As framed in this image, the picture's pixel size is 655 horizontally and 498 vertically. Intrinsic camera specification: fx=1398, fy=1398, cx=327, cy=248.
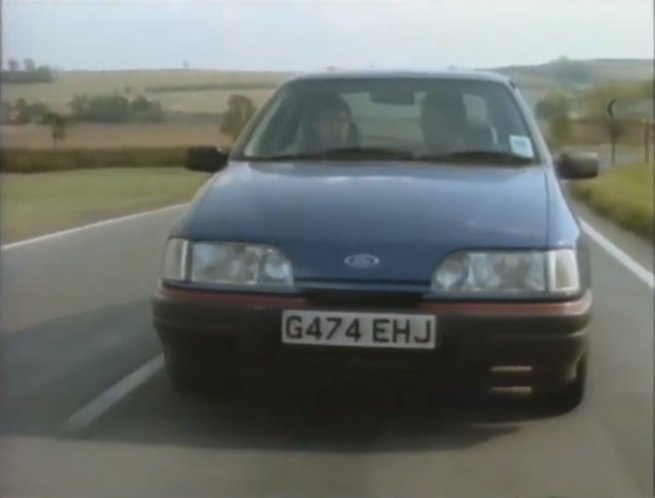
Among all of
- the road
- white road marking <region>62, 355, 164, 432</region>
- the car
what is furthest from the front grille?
white road marking <region>62, 355, 164, 432</region>

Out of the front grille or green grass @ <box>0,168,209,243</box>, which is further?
green grass @ <box>0,168,209,243</box>

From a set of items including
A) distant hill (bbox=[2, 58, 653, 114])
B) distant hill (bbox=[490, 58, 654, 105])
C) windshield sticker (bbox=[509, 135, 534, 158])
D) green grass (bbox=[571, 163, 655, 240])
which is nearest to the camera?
distant hill (bbox=[490, 58, 654, 105])

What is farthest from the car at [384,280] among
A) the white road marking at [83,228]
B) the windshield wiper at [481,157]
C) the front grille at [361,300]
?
the white road marking at [83,228]

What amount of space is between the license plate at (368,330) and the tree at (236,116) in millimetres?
795

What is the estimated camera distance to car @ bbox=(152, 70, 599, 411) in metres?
3.50

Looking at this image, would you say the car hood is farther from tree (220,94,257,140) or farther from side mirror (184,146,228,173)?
tree (220,94,257,140)

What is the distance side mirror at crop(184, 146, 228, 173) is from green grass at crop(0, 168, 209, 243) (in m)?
0.03

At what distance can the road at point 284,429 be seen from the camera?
346cm

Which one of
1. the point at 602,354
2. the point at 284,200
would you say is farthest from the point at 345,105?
the point at 602,354

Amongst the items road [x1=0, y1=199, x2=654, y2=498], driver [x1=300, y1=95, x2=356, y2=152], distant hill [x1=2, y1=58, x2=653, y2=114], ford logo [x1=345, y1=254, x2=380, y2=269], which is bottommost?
road [x1=0, y1=199, x2=654, y2=498]

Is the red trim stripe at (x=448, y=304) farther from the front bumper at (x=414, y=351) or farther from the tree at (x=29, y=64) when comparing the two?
the tree at (x=29, y=64)

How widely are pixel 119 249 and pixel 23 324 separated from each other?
379mm

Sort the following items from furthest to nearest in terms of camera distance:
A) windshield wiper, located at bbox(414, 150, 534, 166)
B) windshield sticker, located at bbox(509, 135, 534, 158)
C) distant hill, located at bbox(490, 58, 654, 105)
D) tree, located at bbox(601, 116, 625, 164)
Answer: windshield sticker, located at bbox(509, 135, 534, 158)
windshield wiper, located at bbox(414, 150, 534, 166)
tree, located at bbox(601, 116, 625, 164)
distant hill, located at bbox(490, 58, 654, 105)

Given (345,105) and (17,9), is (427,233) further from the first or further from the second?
(17,9)
